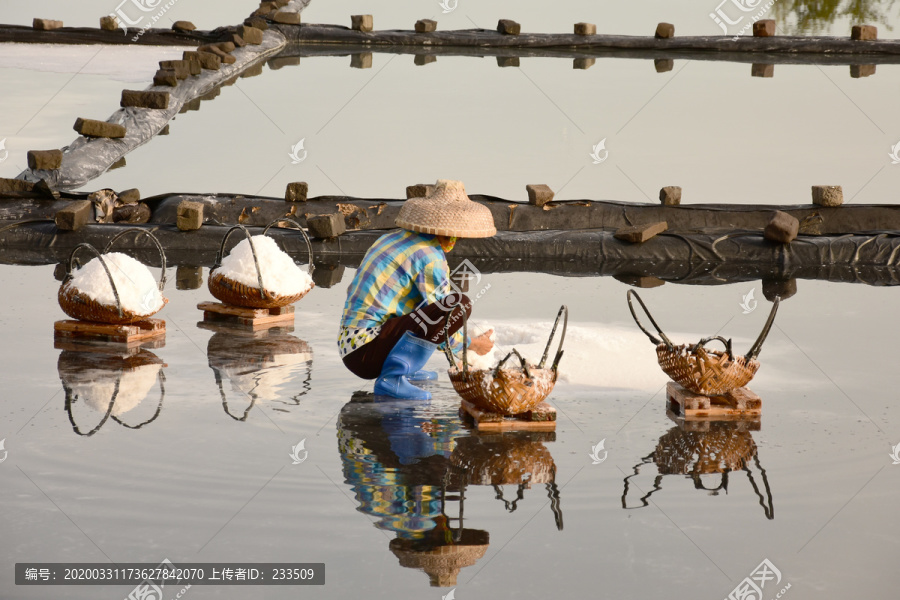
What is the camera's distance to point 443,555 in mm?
4609

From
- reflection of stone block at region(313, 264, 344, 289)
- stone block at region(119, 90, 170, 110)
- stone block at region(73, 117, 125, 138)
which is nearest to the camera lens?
reflection of stone block at region(313, 264, 344, 289)

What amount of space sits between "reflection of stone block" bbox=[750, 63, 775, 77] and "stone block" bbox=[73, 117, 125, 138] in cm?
1120

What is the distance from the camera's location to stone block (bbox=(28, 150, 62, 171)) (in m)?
12.0

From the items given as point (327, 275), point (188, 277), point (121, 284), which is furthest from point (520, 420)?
point (188, 277)

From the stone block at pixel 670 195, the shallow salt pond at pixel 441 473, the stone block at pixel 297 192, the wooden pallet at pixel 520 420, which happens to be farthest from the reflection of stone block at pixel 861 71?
the wooden pallet at pixel 520 420

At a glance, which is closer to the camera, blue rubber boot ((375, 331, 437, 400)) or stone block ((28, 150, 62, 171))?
blue rubber boot ((375, 331, 437, 400))

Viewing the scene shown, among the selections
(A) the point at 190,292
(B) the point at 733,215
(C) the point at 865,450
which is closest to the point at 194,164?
(A) the point at 190,292

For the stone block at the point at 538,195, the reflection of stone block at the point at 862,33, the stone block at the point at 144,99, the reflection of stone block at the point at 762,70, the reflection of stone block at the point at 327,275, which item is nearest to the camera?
the reflection of stone block at the point at 327,275

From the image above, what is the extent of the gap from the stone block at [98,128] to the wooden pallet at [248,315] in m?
5.64

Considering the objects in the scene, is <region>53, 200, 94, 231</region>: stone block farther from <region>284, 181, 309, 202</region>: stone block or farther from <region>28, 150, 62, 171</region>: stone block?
<region>284, 181, 309, 202</region>: stone block

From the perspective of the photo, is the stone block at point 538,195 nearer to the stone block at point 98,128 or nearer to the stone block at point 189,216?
the stone block at point 189,216

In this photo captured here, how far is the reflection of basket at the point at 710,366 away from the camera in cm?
608

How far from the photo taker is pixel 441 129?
16.5 m

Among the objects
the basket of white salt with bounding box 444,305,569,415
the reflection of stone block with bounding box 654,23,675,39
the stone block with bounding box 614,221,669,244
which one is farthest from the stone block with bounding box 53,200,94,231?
the reflection of stone block with bounding box 654,23,675,39
